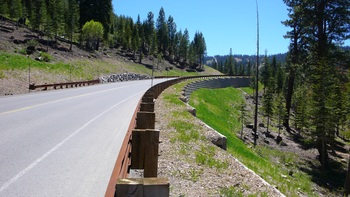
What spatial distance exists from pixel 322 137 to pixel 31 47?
41.9 metres

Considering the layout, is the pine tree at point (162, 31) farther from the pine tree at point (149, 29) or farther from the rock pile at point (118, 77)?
the rock pile at point (118, 77)

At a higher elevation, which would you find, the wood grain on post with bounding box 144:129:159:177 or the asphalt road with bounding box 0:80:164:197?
the wood grain on post with bounding box 144:129:159:177

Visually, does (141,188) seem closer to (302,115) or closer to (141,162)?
(141,162)

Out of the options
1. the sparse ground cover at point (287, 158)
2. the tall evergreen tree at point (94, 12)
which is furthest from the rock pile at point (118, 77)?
the sparse ground cover at point (287, 158)

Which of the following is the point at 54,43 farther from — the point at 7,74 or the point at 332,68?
the point at 332,68

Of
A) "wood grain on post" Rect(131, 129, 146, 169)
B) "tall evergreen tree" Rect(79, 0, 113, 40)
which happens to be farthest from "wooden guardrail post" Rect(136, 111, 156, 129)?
"tall evergreen tree" Rect(79, 0, 113, 40)

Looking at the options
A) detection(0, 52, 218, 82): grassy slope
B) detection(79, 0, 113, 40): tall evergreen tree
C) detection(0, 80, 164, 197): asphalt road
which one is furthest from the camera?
detection(79, 0, 113, 40): tall evergreen tree

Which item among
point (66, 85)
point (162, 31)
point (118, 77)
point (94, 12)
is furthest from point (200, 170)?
point (162, 31)

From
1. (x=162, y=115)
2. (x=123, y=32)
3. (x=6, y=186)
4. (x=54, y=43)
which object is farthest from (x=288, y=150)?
(x=123, y=32)

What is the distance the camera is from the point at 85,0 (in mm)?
77000

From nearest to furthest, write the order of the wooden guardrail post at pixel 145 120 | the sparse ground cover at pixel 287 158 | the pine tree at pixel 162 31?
the wooden guardrail post at pixel 145 120 < the sparse ground cover at pixel 287 158 < the pine tree at pixel 162 31

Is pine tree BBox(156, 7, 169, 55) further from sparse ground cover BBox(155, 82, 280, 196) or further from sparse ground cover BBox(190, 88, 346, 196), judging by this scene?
sparse ground cover BBox(155, 82, 280, 196)

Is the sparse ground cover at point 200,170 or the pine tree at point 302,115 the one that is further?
the pine tree at point 302,115

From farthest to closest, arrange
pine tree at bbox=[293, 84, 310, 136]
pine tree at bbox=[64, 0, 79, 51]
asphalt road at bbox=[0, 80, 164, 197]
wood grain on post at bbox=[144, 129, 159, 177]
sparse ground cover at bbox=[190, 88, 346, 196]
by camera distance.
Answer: pine tree at bbox=[64, 0, 79, 51] → pine tree at bbox=[293, 84, 310, 136] → sparse ground cover at bbox=[190, 88, 346, 196] → asphalt road at bbox=[0, 80, 164, 197] → wood grain on post at bbox=[144, 129, 159, 177]
